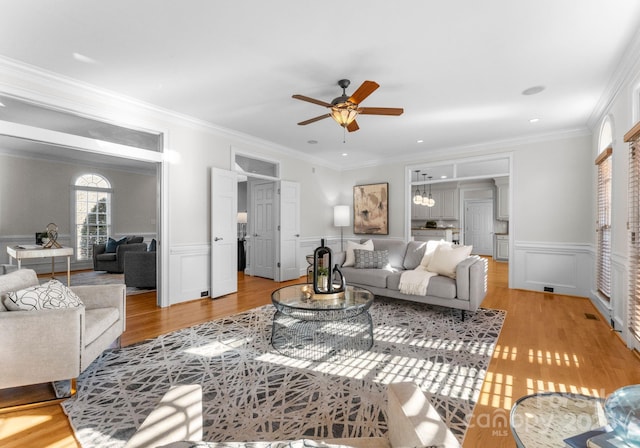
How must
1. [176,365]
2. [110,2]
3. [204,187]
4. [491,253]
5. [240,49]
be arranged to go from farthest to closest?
[491,253]
[204,187]
[240,49]
[176,365]
[110,2]

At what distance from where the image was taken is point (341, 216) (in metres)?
6.82

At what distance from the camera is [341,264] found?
4.61m

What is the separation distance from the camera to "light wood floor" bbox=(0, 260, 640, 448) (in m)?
1.68

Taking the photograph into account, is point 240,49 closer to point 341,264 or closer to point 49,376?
point 49,376

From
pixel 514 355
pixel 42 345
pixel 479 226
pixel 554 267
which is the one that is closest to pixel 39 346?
pixel 42 345

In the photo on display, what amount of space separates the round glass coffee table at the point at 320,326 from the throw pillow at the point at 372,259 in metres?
1.16

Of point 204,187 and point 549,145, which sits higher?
point 549,145

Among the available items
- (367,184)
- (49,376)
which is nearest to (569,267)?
(367,184)

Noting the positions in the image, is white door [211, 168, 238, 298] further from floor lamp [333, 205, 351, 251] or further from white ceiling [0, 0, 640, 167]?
floor lamp [333, 205, 351, 251]

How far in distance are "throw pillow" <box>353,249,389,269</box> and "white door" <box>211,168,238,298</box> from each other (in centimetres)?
201

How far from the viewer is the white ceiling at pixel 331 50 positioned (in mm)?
2146

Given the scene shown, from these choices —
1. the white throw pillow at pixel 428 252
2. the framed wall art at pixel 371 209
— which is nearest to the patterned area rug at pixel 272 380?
the white throw pillow at pixel 428 252

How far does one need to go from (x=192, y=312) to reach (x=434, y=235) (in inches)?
257

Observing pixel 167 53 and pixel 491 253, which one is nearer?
pixel 167 53
